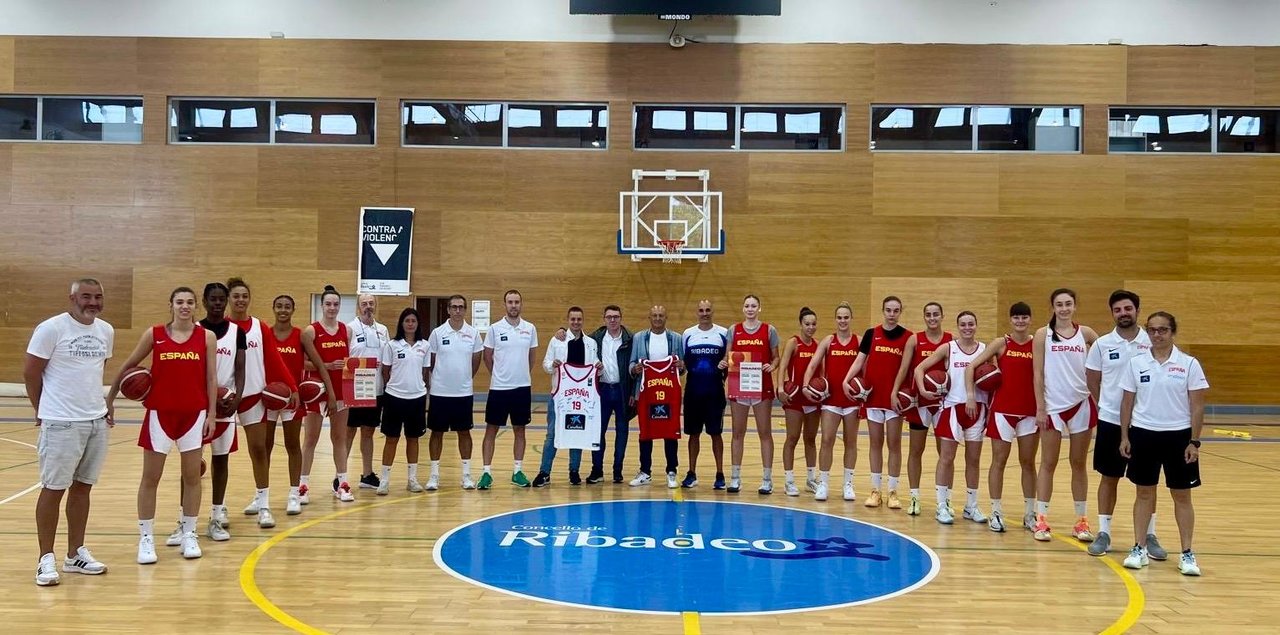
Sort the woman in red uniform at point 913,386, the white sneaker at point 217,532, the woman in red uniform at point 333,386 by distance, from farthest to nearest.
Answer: the woman in red uniform at point 333,386 → the woman in red uniform at point 913,386 → the white sneaker at point 217,532

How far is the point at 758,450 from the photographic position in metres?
11.5

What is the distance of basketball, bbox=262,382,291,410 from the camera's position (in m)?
6.40

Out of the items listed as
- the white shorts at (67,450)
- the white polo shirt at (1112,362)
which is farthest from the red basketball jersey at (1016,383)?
the white shorts at (67,450)

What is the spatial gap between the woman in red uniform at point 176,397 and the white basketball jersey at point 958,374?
18.5 feet

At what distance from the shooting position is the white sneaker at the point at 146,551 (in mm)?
5438

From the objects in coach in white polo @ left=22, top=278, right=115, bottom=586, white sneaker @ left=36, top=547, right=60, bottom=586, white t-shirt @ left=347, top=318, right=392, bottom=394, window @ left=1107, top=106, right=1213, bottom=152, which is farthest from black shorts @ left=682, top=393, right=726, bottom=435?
window @ left=1107, top=106, right=1213, bottom=152

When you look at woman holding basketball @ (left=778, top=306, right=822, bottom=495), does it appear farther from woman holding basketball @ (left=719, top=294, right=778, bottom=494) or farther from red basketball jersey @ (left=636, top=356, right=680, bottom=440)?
red basketball jersey @ (left=636, top=356, right=680, bottom=440)

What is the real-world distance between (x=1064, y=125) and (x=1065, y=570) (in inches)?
492

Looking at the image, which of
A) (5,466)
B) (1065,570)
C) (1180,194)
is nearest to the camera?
(1065,570)

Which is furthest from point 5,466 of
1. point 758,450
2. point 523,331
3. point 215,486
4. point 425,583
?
point 758,450

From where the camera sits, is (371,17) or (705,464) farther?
(371,17)

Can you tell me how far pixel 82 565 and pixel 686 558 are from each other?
3891mm

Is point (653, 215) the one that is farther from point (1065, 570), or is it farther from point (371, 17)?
point (1065, 570)

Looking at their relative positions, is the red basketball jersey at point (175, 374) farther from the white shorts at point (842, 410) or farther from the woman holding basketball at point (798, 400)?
the white shorts at point (842, 410)
